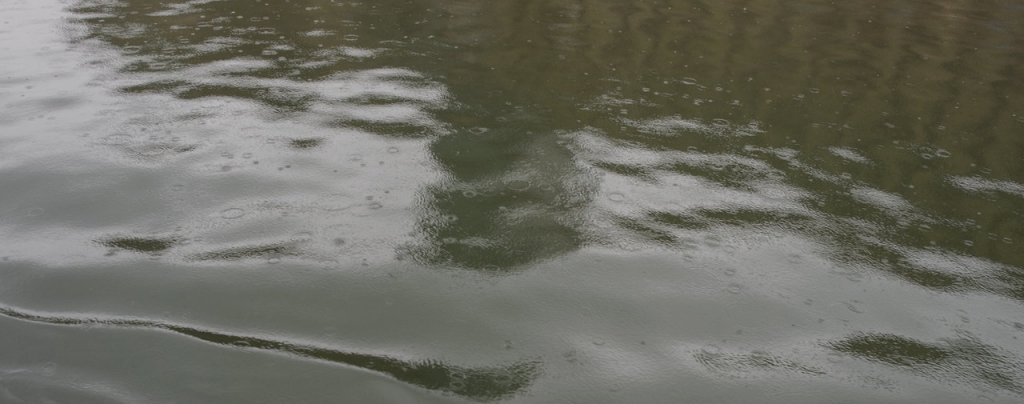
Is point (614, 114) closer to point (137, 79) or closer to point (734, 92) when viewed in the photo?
point (734, 92)

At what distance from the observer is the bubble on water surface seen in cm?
377

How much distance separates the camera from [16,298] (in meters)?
3.12

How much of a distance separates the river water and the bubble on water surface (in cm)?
2

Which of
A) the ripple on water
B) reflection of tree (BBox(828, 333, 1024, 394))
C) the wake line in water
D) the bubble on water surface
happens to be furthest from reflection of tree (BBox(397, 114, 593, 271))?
reflection of tree (BBox(828, 333, 1024, 394))

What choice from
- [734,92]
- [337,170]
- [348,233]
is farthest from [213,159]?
[734,92]

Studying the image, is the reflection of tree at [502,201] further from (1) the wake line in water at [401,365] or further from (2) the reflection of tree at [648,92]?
(1) the wake line in water at [401,365]

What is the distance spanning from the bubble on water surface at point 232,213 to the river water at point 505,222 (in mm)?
18

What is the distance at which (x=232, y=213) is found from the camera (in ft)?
12.5

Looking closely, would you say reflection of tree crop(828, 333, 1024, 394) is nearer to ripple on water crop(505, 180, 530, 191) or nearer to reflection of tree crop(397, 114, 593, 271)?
reflection of tree crop(397, 114, 593, 271)

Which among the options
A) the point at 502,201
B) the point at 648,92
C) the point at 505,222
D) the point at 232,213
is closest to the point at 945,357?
the point at 505,222

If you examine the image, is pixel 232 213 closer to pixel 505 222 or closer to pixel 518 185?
pixel 505 222

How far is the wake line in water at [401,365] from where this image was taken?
2664 millimetres

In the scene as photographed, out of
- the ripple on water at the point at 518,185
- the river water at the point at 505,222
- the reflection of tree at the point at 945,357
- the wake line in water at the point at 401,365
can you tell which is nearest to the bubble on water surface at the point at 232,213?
the river water at the point at 505,222

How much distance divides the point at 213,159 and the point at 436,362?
240 cm
